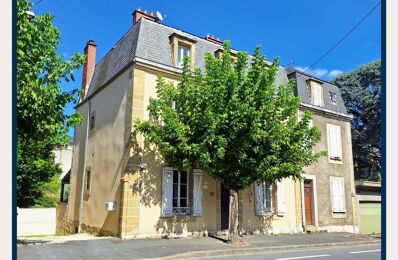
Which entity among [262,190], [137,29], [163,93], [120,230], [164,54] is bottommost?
[120,230]

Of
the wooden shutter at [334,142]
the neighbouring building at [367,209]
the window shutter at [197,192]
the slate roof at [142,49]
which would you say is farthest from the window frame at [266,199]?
the neighbouring building at [367,209]

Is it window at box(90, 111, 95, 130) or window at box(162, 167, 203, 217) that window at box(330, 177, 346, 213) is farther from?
window at box(90, 111, 95, 130)

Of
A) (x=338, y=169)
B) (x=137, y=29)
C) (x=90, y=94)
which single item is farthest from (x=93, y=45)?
(x=338, y=169)

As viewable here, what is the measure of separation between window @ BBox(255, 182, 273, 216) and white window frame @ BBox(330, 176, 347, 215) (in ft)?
14.5

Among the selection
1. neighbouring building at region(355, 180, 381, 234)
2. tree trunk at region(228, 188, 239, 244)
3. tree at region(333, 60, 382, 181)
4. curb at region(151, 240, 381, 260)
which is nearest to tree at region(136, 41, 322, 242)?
tree trunk at region(228, 188, 239, 244)

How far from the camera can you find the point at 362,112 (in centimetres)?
2992

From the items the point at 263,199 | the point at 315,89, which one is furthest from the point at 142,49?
the point at 315,89

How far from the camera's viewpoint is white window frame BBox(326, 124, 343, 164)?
63.2 feet

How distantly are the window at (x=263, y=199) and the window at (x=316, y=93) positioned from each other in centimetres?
574

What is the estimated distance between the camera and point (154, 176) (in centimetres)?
1316

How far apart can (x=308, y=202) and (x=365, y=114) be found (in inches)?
585

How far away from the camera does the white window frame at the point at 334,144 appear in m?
19.2
